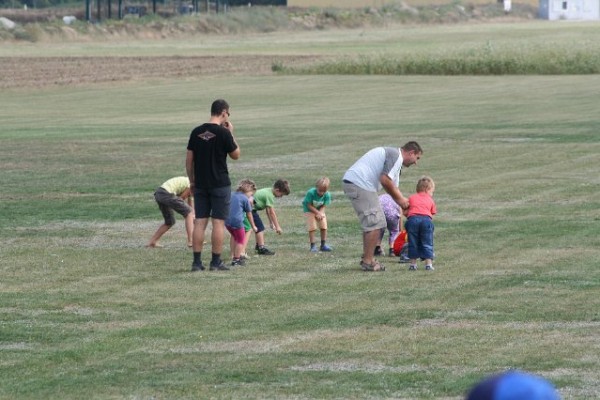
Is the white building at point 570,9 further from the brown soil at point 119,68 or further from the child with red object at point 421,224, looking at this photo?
the child with red object at point 421,224

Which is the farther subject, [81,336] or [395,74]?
[395,74]

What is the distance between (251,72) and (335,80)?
6301 millimetres

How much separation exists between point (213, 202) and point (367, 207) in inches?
68.0

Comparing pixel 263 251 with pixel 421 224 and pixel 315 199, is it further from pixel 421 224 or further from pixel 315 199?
pixel 421 224

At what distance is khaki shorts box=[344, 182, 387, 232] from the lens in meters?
15.1

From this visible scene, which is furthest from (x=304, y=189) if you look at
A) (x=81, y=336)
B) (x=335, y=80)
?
(x=335, y=80)

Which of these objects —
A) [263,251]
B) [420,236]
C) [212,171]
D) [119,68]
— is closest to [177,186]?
[263,251]

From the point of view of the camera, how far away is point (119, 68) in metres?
65.9

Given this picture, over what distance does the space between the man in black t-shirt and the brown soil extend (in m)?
40.3

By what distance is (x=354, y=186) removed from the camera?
1508 cm

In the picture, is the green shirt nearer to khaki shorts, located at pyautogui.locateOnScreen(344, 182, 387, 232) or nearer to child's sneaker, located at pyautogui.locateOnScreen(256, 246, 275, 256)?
child's sneaker, located at pyautogui.locateOnScreen(256, 246, 275, 256)

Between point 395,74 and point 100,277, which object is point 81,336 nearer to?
point 100,277

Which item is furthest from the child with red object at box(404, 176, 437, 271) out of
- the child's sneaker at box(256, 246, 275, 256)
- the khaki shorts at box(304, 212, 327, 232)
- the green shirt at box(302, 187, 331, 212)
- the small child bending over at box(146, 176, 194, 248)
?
the small child bending over at box(146, 176, 194, 248)

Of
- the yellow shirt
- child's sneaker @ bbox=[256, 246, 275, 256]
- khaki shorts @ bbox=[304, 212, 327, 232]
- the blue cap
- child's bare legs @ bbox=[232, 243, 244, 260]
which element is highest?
the blue cap
